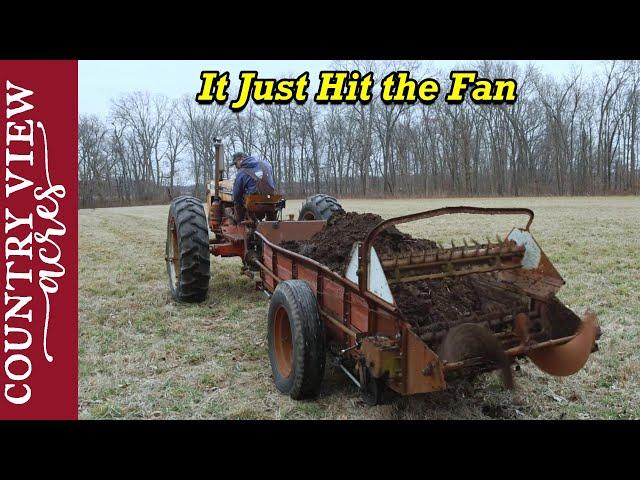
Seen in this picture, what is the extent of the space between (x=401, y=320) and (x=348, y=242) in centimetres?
192

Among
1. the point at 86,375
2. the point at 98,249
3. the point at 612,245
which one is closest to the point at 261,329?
the point at 86,375

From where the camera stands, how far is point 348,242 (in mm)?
4723

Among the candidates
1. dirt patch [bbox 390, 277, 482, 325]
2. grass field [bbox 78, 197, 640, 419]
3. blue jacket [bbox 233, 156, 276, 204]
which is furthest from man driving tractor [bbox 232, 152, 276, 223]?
dirt patch [bbox 390, 277, 482, 325]

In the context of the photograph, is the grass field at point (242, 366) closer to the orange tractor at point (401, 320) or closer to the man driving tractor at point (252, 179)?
the orange tractor at point (401, 320)

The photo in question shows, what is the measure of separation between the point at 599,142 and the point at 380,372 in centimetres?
4587

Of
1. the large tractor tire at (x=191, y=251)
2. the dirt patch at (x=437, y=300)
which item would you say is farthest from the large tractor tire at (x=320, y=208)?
the dirt patch at (x=437, y=300)

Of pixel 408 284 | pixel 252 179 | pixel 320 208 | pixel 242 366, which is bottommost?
pixel 242 366

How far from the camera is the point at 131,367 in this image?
440 centimetres

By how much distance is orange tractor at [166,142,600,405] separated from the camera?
9.48 ft

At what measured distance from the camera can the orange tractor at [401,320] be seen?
9.48 ft

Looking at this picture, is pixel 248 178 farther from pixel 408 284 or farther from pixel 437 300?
pixel 437 300

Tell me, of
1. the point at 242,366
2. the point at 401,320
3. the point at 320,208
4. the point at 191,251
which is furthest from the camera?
the point at 320,208

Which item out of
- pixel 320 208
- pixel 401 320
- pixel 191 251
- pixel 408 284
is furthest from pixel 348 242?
pixel 191 251

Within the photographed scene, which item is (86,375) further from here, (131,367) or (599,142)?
(599,142)
